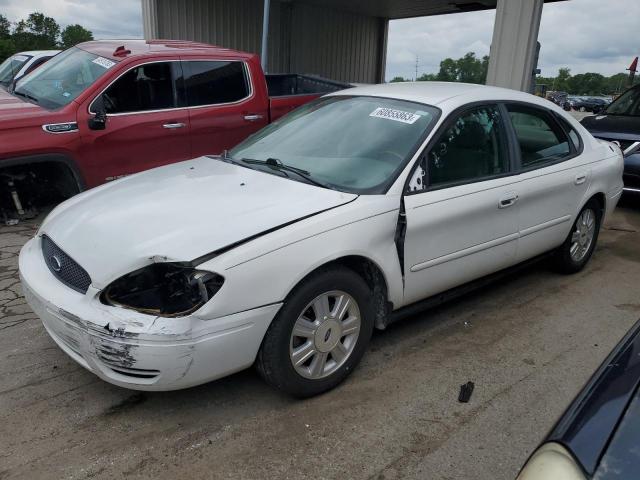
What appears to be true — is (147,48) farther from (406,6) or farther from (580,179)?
(406,6)

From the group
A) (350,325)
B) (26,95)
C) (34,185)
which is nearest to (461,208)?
(350,325)

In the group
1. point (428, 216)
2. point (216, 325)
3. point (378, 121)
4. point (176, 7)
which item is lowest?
point (216, 325)

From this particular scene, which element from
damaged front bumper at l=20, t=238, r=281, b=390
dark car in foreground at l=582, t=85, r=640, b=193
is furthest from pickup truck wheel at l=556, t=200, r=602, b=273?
damaged front bumper at l=20, t=238, r=281, b=390

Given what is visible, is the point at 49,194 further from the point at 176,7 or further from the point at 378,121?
the point at 176,7

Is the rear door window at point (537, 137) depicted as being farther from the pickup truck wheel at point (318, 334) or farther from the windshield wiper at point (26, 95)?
the windshield wiper at point (26, 95)

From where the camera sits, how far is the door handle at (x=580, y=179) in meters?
4.27

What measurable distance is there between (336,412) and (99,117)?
3872mm

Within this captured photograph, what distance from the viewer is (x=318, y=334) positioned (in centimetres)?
272

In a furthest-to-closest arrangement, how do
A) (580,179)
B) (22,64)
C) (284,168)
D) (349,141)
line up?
1. (22,64)
2. (580,179)
3. (349,141)
4. (284,168)

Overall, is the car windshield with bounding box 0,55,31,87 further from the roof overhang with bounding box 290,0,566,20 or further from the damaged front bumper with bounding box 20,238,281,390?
the roof overhang with bounding box 290,0,566,20

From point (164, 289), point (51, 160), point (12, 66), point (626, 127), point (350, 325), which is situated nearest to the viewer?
point (164, 289)

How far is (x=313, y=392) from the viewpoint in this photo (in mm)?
2816

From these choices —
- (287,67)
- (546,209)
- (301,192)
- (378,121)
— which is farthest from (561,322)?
(287,67)

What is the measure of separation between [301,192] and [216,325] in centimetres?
89
